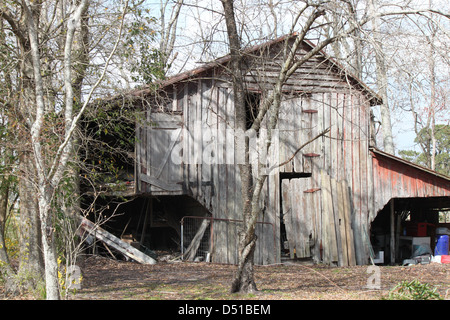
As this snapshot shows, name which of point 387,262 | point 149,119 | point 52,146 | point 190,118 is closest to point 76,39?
point 149,119

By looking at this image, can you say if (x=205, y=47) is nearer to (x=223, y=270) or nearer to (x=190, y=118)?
(x=190, y=118)

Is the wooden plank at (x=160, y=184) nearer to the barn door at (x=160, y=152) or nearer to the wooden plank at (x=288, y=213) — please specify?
the barn door at (x=160, y=152)

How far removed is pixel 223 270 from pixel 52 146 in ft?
18.2

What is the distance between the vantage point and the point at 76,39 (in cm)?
1207

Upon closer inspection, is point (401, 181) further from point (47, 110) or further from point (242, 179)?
point (47, 110)

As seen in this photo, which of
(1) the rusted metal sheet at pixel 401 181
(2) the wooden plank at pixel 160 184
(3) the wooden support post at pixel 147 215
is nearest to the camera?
(2) the wooden plank at pixel 160 184

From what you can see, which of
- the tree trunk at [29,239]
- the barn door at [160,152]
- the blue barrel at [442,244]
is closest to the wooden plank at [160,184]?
the barn door at [160,152]

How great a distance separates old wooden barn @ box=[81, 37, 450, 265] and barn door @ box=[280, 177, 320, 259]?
29 mm

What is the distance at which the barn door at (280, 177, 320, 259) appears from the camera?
13773 millimetres

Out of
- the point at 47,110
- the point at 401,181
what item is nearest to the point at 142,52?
the point at 47,110

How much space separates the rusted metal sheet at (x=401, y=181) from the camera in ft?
46.9

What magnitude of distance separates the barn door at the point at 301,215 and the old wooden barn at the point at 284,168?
0.10 feet

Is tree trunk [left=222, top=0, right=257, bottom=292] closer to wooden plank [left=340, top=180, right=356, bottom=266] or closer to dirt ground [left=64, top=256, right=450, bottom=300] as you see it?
dirt ground [left=64, top=256, right=450, bottom=300]

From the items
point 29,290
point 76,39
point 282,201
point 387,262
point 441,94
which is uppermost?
point 76,39
